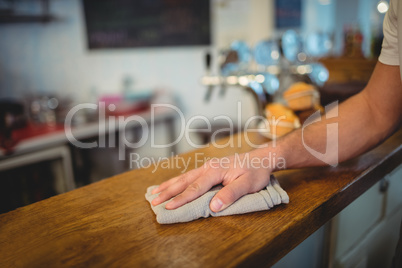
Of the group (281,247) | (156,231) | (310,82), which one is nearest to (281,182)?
(281,247)

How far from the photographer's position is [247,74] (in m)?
1.43

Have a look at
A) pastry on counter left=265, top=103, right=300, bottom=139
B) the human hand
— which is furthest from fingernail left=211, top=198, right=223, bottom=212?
pastry on counter left=265, top=103, right=300, bottom=139

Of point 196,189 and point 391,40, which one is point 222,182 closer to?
point 196,189

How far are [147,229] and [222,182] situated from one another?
8.4 inches

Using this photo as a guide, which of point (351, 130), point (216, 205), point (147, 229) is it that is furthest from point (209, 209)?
point (351, 130)

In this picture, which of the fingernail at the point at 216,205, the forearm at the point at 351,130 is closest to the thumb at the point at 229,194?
the fingernail at the point at 216,205

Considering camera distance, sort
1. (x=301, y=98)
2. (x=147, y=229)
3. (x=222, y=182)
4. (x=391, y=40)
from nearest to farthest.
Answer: (x=147, y=229) < (x=222, y=182) < (x=391, y=40) < (x=301, y=98)

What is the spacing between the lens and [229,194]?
717 millimetres

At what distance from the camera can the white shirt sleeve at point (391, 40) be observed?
0.89 meters

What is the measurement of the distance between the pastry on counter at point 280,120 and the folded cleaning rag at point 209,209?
519 millimetres

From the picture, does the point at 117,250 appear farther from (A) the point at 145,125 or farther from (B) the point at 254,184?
(A) the point at 145,125

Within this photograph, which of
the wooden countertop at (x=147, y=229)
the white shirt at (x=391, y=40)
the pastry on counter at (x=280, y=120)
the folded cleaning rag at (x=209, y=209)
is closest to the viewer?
the wooden countertop at (x=147, y=229)

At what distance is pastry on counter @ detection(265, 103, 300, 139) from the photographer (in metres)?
1.23

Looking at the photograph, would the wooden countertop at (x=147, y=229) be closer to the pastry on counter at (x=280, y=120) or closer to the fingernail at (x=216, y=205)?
the fingernail at (x=216, y=205)
